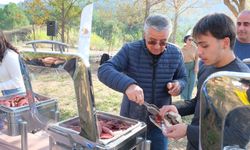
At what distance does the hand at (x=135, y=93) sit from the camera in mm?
1206

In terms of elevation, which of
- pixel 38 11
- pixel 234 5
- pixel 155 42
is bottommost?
pixel 155 42

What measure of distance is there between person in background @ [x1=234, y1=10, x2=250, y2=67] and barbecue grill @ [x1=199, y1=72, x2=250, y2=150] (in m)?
1.68

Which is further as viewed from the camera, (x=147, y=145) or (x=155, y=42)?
(x=155, y=42)

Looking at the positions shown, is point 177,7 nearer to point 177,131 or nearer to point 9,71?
point 9,71

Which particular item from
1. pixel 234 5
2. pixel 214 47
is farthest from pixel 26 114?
pixel 234 5

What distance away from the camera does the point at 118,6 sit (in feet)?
31.7

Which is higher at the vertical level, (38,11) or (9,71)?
(38,11)

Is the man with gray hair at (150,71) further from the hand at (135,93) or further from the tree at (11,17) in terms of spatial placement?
the tree at (11,17)

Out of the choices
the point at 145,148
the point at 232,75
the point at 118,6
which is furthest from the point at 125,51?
the point at 118,6

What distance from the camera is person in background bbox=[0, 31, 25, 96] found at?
2.13 meters

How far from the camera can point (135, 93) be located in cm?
122

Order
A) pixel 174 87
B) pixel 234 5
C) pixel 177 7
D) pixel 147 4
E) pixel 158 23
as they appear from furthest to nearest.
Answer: pixel 177 7 → pixel 147 4 → pixel 234 5 → pixel 174 87 → pixel 158 23

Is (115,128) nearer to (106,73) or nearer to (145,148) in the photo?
(145,148)

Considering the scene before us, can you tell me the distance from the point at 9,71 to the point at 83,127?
4.72 feet
